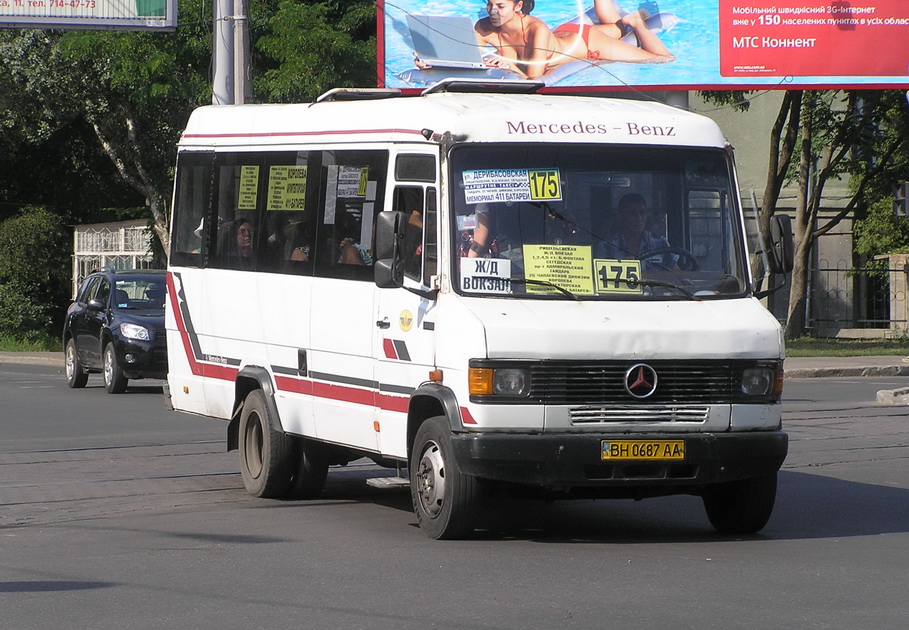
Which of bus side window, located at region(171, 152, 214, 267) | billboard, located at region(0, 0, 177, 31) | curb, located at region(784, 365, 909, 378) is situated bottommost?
curb, located at region(784, 365, 909, 378)

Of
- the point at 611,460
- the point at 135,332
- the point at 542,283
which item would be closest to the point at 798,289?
the point at 135,332

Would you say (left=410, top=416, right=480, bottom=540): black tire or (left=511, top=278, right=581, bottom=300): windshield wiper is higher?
(left=511, top=278, right=581, bottom=300): windshield wiper

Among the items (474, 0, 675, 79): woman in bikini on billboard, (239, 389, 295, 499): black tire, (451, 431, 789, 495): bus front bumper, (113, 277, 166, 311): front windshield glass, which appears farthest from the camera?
(474, 0, 675, 79): woman in bikini on billboard

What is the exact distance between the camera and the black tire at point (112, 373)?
21312 mm

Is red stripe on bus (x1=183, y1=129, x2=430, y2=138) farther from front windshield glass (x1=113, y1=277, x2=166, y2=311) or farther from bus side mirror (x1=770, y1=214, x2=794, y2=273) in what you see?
front windshield glass (x1=113, y1=277, x2=166, y2=311)

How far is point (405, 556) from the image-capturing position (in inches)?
337

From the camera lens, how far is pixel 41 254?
4038 centimetres

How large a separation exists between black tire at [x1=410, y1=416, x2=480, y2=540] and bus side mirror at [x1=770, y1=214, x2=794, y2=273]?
2.33 m

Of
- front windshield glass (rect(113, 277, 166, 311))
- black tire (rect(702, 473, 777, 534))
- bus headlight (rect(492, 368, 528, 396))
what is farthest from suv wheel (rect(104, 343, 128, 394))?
bus headlight (rect(492, 368, 528, 396))

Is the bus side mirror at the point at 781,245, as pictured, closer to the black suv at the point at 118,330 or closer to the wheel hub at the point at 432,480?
the wheel hub at the point at 432,480

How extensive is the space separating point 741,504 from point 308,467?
130 inches

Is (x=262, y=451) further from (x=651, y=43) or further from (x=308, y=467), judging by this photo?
(x=651, y=43)

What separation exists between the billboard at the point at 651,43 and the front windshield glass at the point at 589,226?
68.2 feet

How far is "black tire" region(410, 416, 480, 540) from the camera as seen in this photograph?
880 cm
